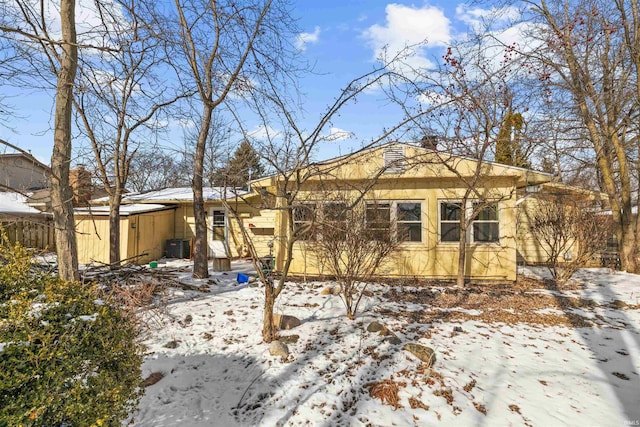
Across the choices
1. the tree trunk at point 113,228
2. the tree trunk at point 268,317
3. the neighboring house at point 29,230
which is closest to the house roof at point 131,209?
the tree trunk at point 113,228

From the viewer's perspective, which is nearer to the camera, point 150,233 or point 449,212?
point 449,212

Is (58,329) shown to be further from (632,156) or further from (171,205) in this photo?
(632,156)

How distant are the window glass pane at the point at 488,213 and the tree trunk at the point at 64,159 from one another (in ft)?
30.0

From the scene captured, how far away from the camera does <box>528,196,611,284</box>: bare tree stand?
355 inches

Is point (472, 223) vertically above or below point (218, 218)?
below

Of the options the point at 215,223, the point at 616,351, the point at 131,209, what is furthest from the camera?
the point at 215,223

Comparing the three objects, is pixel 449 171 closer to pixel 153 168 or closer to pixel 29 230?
pixel 153 168

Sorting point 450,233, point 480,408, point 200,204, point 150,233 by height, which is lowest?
point 480,408

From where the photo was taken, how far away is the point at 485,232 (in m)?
9.27

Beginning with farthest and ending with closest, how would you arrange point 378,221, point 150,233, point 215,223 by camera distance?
1. point 215,223
2. point 150,233
3. point 378,221

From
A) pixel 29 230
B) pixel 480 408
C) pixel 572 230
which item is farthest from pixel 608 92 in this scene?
pixel 29 230

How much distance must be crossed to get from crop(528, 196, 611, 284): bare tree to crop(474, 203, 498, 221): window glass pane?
1.96 metres

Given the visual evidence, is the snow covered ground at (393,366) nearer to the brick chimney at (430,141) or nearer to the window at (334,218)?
the window at (334,218)

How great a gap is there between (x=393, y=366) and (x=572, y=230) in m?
8.05
